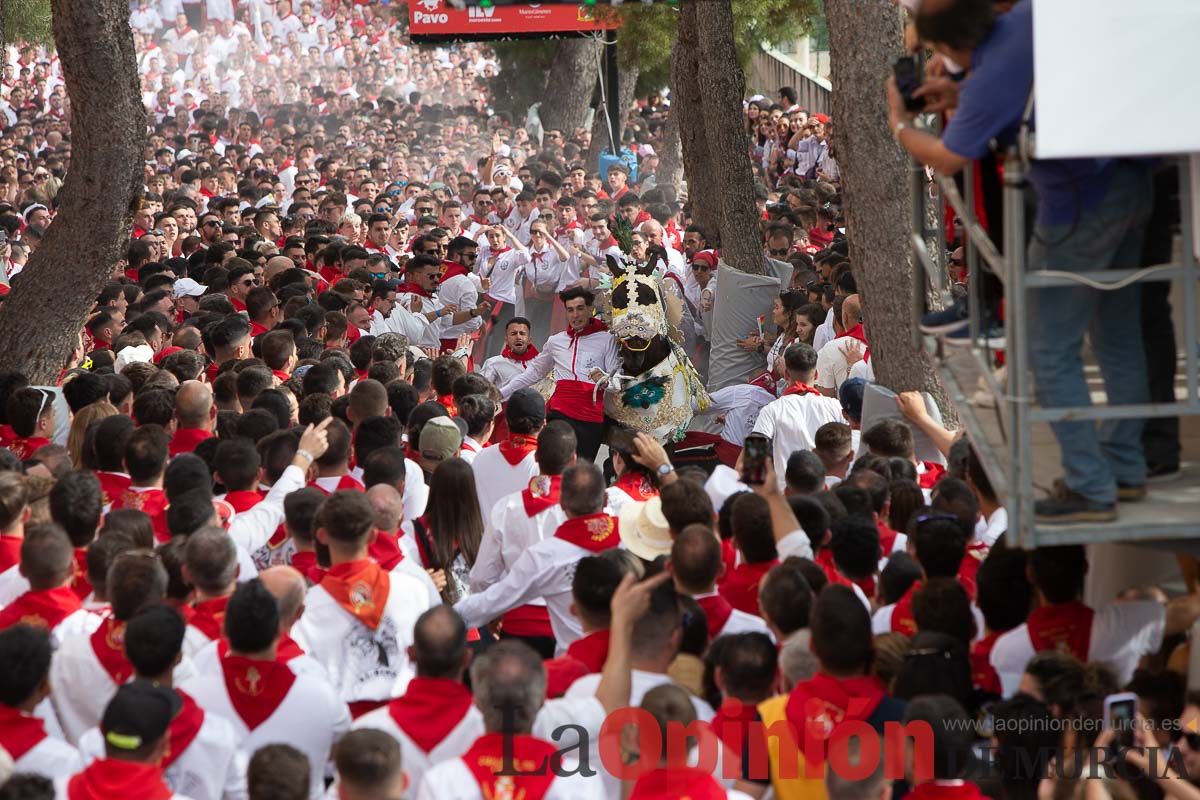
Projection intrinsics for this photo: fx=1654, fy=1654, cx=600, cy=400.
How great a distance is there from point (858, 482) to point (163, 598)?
2.93 meters

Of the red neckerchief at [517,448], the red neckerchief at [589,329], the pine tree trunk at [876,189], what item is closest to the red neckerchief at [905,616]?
the red neckerchief at [517,448]

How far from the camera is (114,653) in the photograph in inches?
214

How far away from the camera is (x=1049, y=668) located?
191 inches

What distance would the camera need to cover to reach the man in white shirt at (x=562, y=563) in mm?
6504

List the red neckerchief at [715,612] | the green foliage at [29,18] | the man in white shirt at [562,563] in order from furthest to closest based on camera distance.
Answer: the green foliage at [29,18] → the man in white shirt at [562,563] → the red neckerchief at [715,612]

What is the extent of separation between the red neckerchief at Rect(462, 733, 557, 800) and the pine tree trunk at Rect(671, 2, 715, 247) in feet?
38.1

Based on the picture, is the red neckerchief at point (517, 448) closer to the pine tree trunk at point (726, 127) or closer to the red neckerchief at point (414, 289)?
the red neckerchief at point (414, 289)

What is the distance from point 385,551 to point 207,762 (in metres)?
1.51

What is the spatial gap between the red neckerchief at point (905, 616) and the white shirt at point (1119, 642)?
1.00 feet

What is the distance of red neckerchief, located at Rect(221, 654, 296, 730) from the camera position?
515 centimetres

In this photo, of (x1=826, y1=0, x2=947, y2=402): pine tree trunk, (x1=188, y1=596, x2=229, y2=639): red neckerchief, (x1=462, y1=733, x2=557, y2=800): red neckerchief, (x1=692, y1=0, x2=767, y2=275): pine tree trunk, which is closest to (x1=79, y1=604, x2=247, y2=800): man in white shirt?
(x1=188, y1=596, x2=229, y2=639): red neckerchief

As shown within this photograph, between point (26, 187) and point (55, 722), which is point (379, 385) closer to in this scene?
point (55, 722)

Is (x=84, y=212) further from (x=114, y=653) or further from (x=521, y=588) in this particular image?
(x=114, y=653)

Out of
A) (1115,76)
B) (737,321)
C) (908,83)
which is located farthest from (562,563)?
(737,321)
